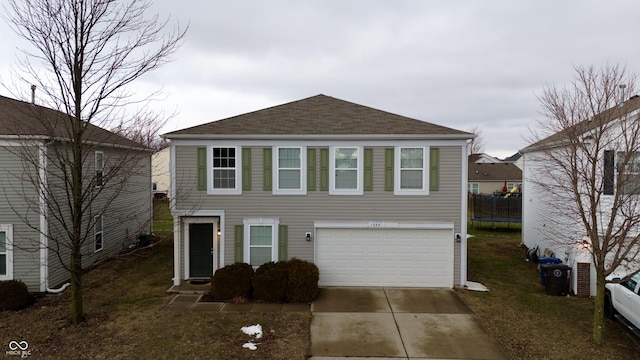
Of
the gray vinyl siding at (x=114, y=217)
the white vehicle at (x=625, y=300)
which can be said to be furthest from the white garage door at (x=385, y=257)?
the gray vinyl siding at (x=114, y=217)

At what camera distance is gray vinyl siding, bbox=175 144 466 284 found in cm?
1285

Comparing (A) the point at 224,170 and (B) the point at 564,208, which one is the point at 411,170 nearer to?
(B) the point at 564,208

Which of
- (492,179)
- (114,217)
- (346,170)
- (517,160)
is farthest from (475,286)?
(517,160)

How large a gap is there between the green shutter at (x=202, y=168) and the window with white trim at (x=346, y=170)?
4.06 meters

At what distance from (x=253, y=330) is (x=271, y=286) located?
226cm

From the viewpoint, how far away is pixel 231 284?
37.7 feet

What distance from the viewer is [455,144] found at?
41.5ft

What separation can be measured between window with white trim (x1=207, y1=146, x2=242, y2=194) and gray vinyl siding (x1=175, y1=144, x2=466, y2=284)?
0.26 metres

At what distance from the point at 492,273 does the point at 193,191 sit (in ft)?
36.4

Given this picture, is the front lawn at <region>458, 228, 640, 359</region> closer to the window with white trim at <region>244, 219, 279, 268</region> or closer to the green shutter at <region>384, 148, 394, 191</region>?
the green shutter at <region>384, 148, 394, 191</region>

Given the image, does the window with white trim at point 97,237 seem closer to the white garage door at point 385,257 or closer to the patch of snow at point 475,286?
the white garage door at point 385,257

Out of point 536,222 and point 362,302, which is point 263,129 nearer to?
point 362,302

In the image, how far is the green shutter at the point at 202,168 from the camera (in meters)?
12.9

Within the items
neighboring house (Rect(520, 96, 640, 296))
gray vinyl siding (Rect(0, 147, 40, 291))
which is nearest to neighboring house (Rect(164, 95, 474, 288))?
neighboring house (Rect(520, 96, 640, 296))
